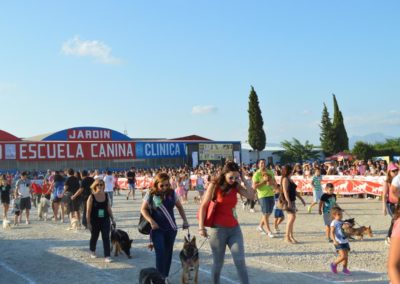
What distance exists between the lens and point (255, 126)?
54750 millimetres

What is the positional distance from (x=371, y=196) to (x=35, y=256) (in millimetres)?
15021

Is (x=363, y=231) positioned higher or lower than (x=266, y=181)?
lower

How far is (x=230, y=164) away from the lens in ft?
20.3

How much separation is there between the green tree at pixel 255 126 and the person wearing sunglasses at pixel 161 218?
48.0 meters

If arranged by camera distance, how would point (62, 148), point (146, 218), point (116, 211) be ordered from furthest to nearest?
point (62, 148)
point (116, 211)
point (146, 218)

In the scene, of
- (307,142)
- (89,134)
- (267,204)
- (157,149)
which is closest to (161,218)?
(267,204)

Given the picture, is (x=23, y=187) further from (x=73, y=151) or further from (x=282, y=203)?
(x=73, y=151)

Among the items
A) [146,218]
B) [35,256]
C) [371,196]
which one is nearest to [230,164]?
[146,218]

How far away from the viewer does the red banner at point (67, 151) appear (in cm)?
4356

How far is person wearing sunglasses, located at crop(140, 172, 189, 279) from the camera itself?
6566 millimetres

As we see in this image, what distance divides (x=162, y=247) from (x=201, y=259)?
99.4 inches

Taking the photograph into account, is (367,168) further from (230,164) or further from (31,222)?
(230,164)

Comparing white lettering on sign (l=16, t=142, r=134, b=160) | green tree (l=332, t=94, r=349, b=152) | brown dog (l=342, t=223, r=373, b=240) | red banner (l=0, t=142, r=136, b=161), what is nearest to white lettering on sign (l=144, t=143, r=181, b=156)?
red banner (l=0, t=142, r=136, b=161)

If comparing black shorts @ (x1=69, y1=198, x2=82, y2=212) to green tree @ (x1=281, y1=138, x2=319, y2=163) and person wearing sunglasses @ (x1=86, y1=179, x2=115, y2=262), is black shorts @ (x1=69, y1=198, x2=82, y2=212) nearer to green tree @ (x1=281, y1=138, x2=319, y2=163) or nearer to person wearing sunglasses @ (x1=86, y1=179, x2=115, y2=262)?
person wearing sunglasses @ (x1=86, y1=179, x2=115, y2=262)
